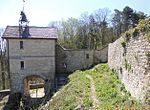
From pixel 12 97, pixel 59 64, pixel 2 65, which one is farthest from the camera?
pixel 2 65

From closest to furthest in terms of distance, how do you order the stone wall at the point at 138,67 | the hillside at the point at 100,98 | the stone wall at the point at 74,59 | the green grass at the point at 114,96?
the stone wall at the point at 138,67
the green grass at the point at 114,96
the hillside at the point at 100,98
the stone wall at the point at 74,59

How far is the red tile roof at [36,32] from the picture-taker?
86.6ft

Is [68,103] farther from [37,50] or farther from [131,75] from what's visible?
[37,50]

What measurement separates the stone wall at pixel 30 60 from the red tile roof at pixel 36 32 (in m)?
0.42

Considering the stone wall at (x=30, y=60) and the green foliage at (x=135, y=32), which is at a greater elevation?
the green foliage at (x=135, y=32)

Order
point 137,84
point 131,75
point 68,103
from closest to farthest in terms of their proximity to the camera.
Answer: point 137,84, point 131,75, point 68,103

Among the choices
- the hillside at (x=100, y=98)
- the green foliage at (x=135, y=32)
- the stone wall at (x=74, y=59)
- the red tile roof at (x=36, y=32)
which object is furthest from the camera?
the stone wall at (x=74, y=59)

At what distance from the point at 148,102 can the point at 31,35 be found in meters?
18.8

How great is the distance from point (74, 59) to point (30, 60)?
547 cm

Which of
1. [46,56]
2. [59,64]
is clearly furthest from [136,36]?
[59,64]

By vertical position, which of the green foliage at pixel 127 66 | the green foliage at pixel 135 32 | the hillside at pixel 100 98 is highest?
the green foliage at pixel 135 32

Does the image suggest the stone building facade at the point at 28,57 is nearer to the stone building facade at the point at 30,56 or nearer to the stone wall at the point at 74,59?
the stone building facade at the point at 30,56

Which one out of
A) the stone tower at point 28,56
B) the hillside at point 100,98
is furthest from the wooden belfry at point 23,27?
the hillside at point 100,98

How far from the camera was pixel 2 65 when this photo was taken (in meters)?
37.1
